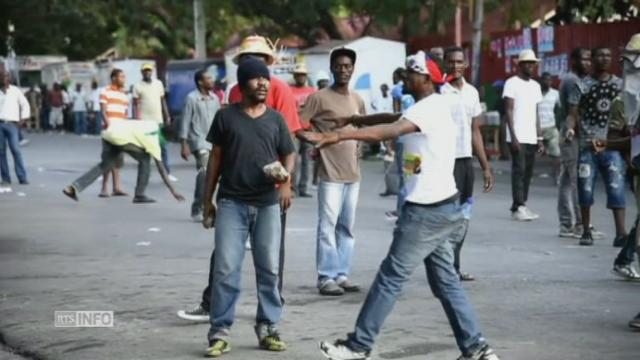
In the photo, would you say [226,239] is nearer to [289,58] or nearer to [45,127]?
[289,58]

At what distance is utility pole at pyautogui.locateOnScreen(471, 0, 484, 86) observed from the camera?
2912cm

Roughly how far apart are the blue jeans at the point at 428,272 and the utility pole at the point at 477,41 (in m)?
21.7

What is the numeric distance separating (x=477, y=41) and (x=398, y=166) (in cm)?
1280

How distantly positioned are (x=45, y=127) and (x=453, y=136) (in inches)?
1750

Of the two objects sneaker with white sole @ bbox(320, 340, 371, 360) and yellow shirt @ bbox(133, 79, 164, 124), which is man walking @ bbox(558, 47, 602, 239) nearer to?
sneaker with white sole @ bbox(320, 340, 371, 360)

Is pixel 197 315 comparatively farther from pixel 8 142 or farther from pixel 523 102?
pixel 8 142

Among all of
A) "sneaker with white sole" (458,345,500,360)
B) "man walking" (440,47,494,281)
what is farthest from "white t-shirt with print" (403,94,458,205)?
"man walking" (440,47,494,281)

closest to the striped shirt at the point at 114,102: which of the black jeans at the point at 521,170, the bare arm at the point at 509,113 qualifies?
the black jeans at the point at 521,170

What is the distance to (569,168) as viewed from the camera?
14.3 metres

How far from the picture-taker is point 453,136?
787 centimetres

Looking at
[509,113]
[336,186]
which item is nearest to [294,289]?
[336,186]

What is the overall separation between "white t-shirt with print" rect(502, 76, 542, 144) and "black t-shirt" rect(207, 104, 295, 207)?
24.8 feet

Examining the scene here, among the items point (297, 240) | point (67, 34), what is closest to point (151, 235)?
point (297, 240)

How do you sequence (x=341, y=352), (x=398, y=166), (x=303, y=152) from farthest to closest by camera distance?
(x=303, y=152) → (x=398, y=166) → (x=341, y=352)
